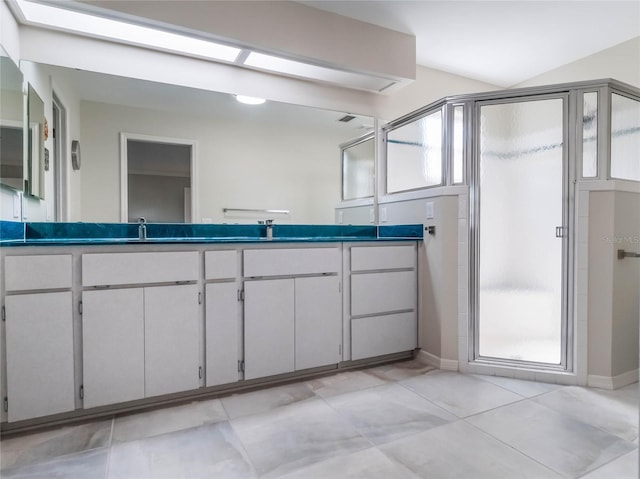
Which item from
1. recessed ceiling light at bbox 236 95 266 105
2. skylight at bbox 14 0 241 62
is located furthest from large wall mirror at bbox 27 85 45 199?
recessed ceiling light at bbox 236 95 266 105

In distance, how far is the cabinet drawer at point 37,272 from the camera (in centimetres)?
161

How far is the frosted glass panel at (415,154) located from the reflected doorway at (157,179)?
167 centimetres

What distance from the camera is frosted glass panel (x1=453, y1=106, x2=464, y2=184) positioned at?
8.00 feet

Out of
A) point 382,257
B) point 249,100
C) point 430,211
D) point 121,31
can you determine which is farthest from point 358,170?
point 121,31

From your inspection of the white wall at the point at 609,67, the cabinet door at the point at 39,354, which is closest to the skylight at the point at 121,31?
the cabinet door at the point at 39,354

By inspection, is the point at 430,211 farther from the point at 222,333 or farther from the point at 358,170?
the point at 222,333

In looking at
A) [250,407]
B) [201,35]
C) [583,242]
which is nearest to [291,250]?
[250,407]

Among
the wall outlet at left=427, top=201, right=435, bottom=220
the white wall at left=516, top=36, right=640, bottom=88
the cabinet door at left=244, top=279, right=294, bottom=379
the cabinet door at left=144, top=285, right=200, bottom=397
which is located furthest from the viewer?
the white wall at left=516, top=36, right=640, bottom=88

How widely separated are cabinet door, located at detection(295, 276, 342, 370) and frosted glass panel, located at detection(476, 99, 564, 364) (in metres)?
1.00

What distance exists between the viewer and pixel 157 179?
7.76ft

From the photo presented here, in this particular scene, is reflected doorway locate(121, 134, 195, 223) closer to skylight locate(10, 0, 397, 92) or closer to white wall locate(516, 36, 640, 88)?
skylight locate(10, 0, 397, 92)

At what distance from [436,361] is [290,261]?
129 centimetres

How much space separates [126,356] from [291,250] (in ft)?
3.51

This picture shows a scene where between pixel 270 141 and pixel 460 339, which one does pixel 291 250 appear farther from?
pixel 460 339
